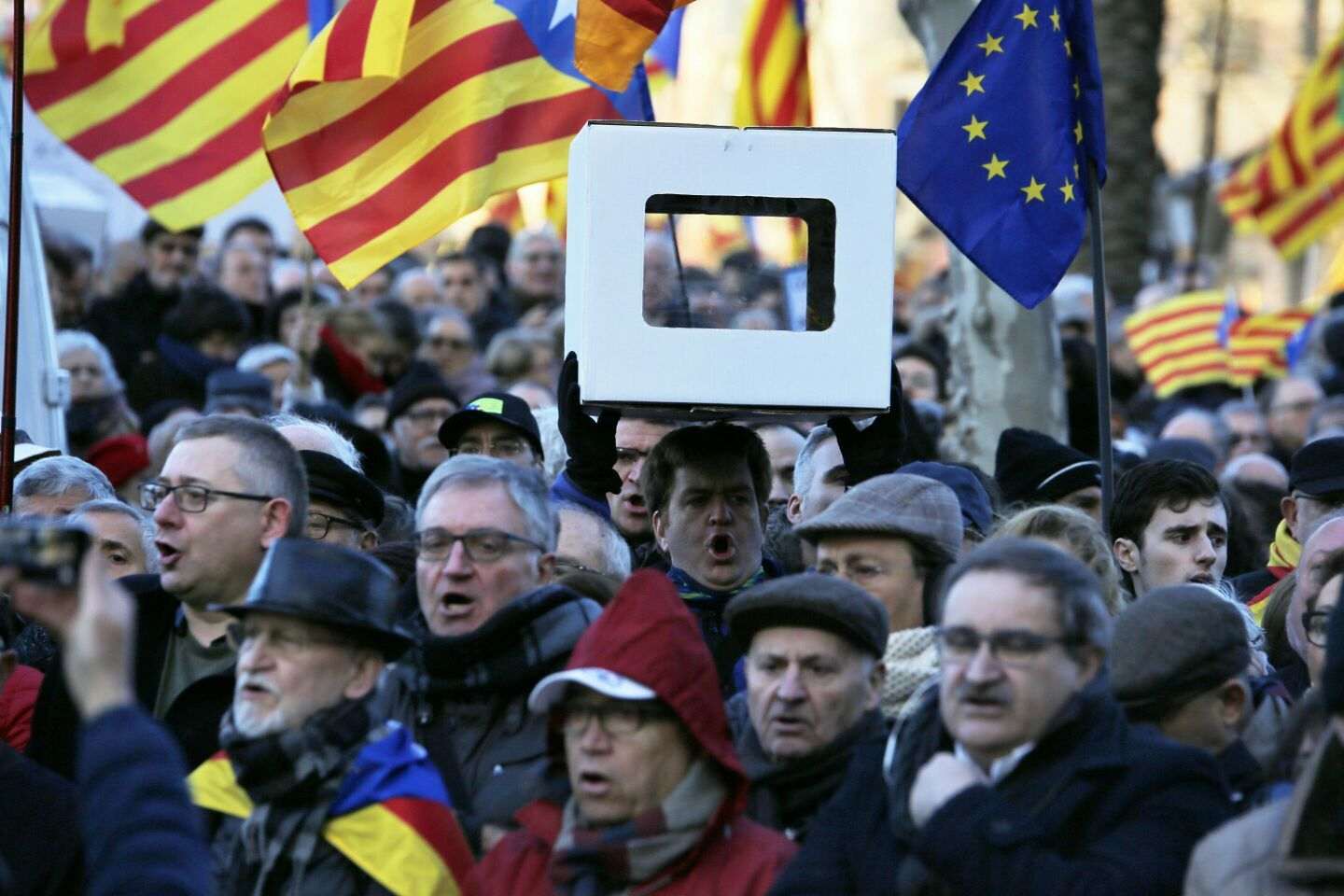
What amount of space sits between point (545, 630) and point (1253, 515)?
5.18 metres

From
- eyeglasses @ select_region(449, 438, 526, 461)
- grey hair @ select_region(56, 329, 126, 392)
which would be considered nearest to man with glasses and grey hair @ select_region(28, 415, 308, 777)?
eyeglasses @ select_region(449, 438, 526, 461)

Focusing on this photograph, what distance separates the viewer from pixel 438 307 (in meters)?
15.7

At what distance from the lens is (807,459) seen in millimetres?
8453

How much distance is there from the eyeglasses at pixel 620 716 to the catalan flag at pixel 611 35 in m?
3.84

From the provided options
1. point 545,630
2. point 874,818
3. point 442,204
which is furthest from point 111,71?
point 874,818

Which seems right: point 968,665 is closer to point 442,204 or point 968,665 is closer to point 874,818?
point 874,818

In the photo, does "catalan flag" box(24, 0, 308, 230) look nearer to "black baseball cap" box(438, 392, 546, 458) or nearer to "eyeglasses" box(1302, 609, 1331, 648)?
"black baseball cap" box(438, 392, 546, 458)

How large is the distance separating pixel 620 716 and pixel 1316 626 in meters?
2.08

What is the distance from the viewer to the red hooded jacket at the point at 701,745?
575 centimetres

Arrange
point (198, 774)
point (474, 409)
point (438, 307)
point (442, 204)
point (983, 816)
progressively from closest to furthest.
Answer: point (983, 816) < point (198, 774) < point (474, 409) < point (442, 204) < point (438, 307)

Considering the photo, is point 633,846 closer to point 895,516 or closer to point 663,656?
point 663,656

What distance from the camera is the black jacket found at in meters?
6.91

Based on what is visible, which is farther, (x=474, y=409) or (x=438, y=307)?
(x=438, y=307)

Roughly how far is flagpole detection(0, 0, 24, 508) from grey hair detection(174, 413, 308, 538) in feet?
4.68
